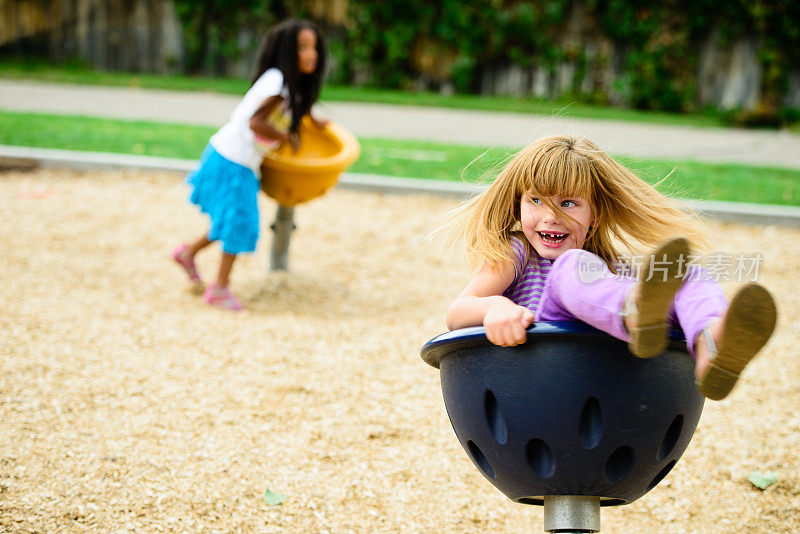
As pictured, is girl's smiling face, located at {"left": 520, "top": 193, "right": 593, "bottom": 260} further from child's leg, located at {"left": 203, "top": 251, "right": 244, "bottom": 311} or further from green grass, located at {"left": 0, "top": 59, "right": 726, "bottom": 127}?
green grass, located at {"left": 0, "top": 59, "right": 726, "bottom": 127}

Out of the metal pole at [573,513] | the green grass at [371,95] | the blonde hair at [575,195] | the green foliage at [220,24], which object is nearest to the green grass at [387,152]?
the green grass at [371,95]

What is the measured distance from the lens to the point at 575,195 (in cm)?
184

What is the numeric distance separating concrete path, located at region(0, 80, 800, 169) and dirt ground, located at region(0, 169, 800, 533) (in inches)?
150

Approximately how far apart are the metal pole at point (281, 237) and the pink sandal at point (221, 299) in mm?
508

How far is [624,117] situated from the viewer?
11.1 metres

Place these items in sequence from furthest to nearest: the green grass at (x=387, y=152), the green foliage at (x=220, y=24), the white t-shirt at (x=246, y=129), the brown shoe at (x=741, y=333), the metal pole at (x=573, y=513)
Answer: the green foliage at (x=220, y=24)
the green grass at (x=387, y=152)
the white t-shirt at (x=246, y=129)
the metal pole at (x=573, y=513)
the brown shoe at (x=741, y=333)

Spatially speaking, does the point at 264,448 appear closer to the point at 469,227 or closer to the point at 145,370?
the point at 145,370

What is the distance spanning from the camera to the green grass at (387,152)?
640 centimetres

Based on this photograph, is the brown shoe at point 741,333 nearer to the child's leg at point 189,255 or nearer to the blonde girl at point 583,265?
the blonde girl at point 583,265

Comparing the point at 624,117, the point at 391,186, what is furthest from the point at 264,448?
the point at 624,117

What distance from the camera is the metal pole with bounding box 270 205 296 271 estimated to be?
4.34 metres

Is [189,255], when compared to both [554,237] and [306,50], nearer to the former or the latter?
[306,50]

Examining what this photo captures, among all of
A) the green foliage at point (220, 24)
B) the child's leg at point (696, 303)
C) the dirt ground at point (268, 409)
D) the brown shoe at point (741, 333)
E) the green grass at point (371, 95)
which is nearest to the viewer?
the brown shoe at point (741, 333)

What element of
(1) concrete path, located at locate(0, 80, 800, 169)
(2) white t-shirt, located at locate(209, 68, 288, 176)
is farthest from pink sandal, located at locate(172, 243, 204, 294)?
(1) concrete path, located at locate(0, 80, 800, 169)
